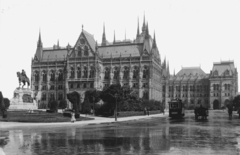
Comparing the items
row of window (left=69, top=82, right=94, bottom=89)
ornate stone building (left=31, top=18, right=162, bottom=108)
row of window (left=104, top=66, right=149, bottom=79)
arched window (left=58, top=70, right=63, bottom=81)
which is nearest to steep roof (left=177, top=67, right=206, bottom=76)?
ornate stone building (left=31, top=18, right=162, bottom=108)

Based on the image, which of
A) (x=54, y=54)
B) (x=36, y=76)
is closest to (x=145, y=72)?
(x=54, y=54)

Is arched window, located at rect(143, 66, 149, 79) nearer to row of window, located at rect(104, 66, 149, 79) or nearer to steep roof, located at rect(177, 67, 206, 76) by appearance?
row of window, located at rect(104, 66, 149, 79)

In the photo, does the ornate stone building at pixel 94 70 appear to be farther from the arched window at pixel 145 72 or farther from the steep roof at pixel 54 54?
the steep roof at pixel 54 54

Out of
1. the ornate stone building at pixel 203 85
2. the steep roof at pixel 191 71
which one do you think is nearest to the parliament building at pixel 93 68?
the ornate stone building at pixel 203 85

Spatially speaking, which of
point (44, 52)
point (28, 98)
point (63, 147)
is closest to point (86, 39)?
point (44, 52)

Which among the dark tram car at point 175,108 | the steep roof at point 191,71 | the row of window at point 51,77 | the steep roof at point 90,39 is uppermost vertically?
the steep roof at point 90,39

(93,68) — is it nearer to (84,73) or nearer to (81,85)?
(84,73)

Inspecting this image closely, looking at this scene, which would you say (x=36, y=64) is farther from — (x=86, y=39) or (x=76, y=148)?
(x=76, y=148)
